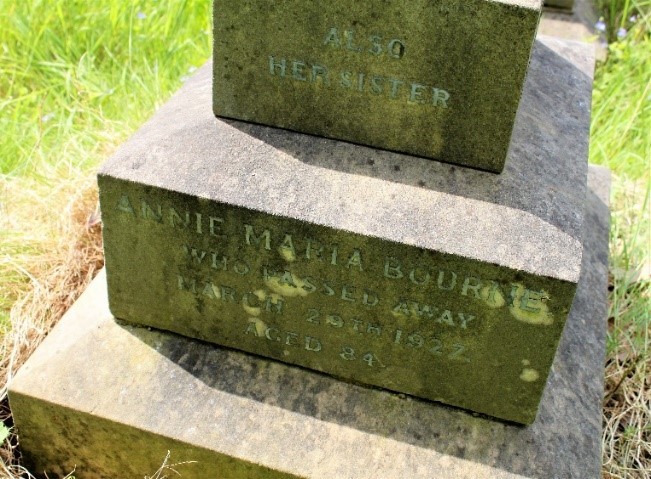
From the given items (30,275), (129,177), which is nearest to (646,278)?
(129,177)

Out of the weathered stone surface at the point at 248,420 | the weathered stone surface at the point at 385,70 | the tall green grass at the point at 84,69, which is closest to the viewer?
the weathered stone surface at the point at 385,70

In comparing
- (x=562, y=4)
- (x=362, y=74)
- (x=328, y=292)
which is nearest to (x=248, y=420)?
(x=328, y=292)

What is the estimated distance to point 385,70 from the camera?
63.9 inches

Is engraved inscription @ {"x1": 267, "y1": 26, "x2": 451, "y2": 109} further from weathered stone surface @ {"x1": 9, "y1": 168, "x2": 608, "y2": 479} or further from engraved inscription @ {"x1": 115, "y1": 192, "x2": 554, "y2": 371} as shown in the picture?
weathered stone surface @ {"x1": 9, "y1": 168, "x2": 608, "y2": 479}

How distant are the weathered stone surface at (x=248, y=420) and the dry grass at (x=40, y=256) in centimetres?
25

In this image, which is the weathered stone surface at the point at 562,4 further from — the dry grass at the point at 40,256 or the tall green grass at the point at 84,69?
the dry grass at the point at 40,256

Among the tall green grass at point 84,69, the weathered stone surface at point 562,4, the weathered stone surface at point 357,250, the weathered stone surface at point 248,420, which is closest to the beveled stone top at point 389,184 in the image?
the weathered stone surface at point 357,250

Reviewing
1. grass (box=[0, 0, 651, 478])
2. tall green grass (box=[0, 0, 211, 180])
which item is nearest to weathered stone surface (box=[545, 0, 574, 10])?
grass (box=[0, 0, 651, 478])

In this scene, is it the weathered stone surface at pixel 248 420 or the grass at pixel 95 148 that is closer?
the weathered stone surface at pixel 248 420

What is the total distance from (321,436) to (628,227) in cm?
162

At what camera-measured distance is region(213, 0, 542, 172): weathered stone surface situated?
1.53 metres

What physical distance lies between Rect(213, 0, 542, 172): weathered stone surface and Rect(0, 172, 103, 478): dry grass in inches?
36.9

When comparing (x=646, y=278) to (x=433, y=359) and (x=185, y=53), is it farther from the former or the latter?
(x=185, y=53)

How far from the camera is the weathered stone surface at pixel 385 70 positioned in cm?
153
